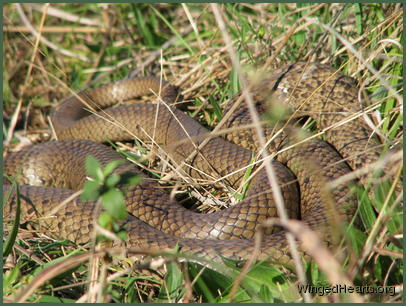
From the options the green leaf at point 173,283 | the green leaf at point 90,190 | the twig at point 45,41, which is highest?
the twig at point 45,41

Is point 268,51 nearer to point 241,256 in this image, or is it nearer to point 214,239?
point 214,239

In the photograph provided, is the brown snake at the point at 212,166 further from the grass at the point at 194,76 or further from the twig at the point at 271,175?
the twig at the point at 271,175

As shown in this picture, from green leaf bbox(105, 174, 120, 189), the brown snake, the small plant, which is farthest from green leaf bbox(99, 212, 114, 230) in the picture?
the brown snake

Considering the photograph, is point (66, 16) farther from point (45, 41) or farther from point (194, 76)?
point (194, 76)

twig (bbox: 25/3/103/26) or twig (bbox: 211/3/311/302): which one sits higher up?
twig (bbox: 25/3/103/26)

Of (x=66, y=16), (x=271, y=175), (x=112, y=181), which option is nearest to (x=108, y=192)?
(x=112, y=181)

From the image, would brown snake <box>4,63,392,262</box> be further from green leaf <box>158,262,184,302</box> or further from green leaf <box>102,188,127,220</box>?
green leaf <box>102,188,127,220</box>

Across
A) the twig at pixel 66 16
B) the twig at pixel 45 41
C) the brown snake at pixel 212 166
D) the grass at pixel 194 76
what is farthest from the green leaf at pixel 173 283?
the twig at pixel 66 16
